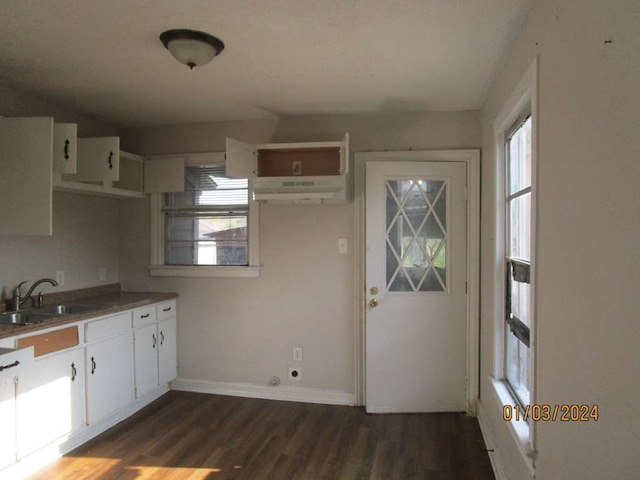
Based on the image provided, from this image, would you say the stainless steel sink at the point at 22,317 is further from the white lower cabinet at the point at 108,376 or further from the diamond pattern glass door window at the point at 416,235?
the diamond pattern glass door window at the point at 416,235

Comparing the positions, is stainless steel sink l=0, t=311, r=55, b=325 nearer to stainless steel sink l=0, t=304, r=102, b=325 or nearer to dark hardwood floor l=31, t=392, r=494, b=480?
stainless steel sink l=0, t=304, r=102, b=325

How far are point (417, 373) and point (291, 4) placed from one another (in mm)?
2707

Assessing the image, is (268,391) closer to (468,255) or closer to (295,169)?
(295,169)

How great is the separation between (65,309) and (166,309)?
762 millimetres

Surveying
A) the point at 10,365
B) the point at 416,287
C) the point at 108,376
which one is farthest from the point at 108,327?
the point at 416,287

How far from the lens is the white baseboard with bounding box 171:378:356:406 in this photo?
3230mm

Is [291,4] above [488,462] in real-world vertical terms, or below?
above

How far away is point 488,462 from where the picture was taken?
7.79 ft

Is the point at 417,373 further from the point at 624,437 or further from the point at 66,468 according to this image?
the point at 66,468

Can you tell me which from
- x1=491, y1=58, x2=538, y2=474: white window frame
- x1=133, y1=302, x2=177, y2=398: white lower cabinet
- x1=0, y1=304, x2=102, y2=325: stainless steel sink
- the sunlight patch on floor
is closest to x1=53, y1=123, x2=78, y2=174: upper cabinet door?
x1=0, y1=304, x2=102, y2=325: stainless steel sink

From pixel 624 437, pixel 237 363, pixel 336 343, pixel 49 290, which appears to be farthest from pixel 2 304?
pixel 624 437

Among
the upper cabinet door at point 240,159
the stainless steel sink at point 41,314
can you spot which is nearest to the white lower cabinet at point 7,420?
the stainless steel sink at point 41,314

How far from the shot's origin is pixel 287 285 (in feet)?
10.9
